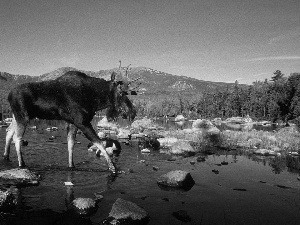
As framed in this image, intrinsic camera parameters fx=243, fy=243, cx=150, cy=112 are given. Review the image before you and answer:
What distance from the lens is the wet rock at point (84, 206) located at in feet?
21.3

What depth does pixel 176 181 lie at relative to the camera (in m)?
9.47

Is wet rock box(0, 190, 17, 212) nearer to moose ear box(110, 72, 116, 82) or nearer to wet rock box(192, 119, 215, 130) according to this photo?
moose ear box(110, 72, 116, 82)

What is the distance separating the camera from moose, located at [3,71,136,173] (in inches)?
384

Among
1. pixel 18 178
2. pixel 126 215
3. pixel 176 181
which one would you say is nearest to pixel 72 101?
pixel 18 178

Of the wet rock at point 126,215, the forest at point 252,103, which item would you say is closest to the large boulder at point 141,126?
the wet rock at point 126,215

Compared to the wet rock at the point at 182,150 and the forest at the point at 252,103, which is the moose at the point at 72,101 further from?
the forest at the point at 252,103

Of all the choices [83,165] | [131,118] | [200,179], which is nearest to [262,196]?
[200,179]

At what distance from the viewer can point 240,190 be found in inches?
375

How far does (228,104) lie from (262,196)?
162 meters

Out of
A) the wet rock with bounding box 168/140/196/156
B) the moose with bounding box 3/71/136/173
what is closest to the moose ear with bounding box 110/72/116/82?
the moose with bounding box 3/71/136/173

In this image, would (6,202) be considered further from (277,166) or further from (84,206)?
(277,166)

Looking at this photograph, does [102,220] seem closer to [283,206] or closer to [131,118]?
[131,118]

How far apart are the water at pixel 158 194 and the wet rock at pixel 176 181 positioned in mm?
305

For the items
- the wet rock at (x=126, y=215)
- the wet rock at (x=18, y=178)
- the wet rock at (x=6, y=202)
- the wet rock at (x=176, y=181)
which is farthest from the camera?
the wet rock at (x=176, y=181)
